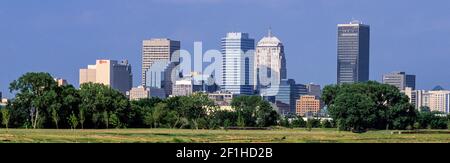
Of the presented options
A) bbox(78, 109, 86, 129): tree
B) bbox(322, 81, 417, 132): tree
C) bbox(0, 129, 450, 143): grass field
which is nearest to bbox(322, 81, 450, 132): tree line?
bbox(322, 81, 417, 132): tree

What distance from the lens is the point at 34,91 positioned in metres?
85.8

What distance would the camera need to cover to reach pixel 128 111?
293 ft

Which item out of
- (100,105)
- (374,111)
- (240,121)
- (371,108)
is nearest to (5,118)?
(100,105)

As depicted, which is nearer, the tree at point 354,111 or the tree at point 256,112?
the tree at point 354,111

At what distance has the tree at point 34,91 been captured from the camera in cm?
8219

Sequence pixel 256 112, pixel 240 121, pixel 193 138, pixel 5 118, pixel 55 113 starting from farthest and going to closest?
pixel 256 112
pixel 240 121
pixel 55 113
pixel 5 118
pixel 193 138

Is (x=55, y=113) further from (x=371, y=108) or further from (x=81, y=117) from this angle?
(x=371, y=108)

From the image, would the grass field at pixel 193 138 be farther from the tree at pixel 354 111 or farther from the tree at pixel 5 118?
the tree at pixel 354 111

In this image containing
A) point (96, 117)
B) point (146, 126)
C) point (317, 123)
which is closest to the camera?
point (96, 117)

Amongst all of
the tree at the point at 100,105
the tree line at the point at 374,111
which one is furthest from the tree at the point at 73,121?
the tree line at the point at 374,111

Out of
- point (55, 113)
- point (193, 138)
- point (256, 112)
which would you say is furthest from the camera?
point (256, 112)
